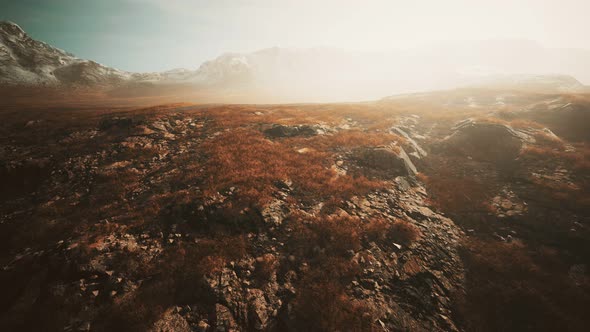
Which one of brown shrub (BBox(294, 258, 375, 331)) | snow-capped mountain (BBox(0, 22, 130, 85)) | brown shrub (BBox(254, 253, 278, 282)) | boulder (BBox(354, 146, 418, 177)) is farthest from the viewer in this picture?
snow-capped mountain (BBox(0, 22, 130, 85))

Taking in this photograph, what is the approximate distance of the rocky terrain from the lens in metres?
7.72

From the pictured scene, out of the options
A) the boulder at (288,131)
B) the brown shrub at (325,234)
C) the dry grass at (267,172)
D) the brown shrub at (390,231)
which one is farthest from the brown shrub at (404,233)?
the boulder at (288,131)

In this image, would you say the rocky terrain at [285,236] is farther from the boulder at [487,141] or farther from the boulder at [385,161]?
Answer: the boulder at [487,141]

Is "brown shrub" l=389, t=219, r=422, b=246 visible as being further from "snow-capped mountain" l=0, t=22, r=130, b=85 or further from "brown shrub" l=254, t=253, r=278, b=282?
"snow-capped mountain" l=0, t=22, r=130, b=85

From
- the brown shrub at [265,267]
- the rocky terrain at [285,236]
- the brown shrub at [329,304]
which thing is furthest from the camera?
the brown shrub at [265,267]

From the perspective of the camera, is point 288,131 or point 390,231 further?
point 288,131

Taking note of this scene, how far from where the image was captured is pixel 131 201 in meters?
12.4

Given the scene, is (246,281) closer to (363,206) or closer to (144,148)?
(363,206)

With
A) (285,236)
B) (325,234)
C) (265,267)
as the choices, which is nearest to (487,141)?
(325,234)

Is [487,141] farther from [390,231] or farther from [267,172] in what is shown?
[267,172]

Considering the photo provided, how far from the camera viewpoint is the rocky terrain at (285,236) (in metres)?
7.72

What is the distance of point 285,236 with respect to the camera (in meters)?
10.7

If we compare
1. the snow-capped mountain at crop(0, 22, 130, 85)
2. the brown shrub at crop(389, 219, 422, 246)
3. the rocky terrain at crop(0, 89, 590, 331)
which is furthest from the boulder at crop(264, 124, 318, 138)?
the snow-capped mountain at crop(0, 22, 130, 85)

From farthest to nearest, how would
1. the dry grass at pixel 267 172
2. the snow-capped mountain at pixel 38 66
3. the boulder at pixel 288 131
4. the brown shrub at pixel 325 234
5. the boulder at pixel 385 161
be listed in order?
the snow-capped mountain at pixel 38 66 < the boulder at pixel 288 131 < the boulder at pixel 385 161 < the dry grass at pixel 267 172 < the brown shrub at pixel 325 234
